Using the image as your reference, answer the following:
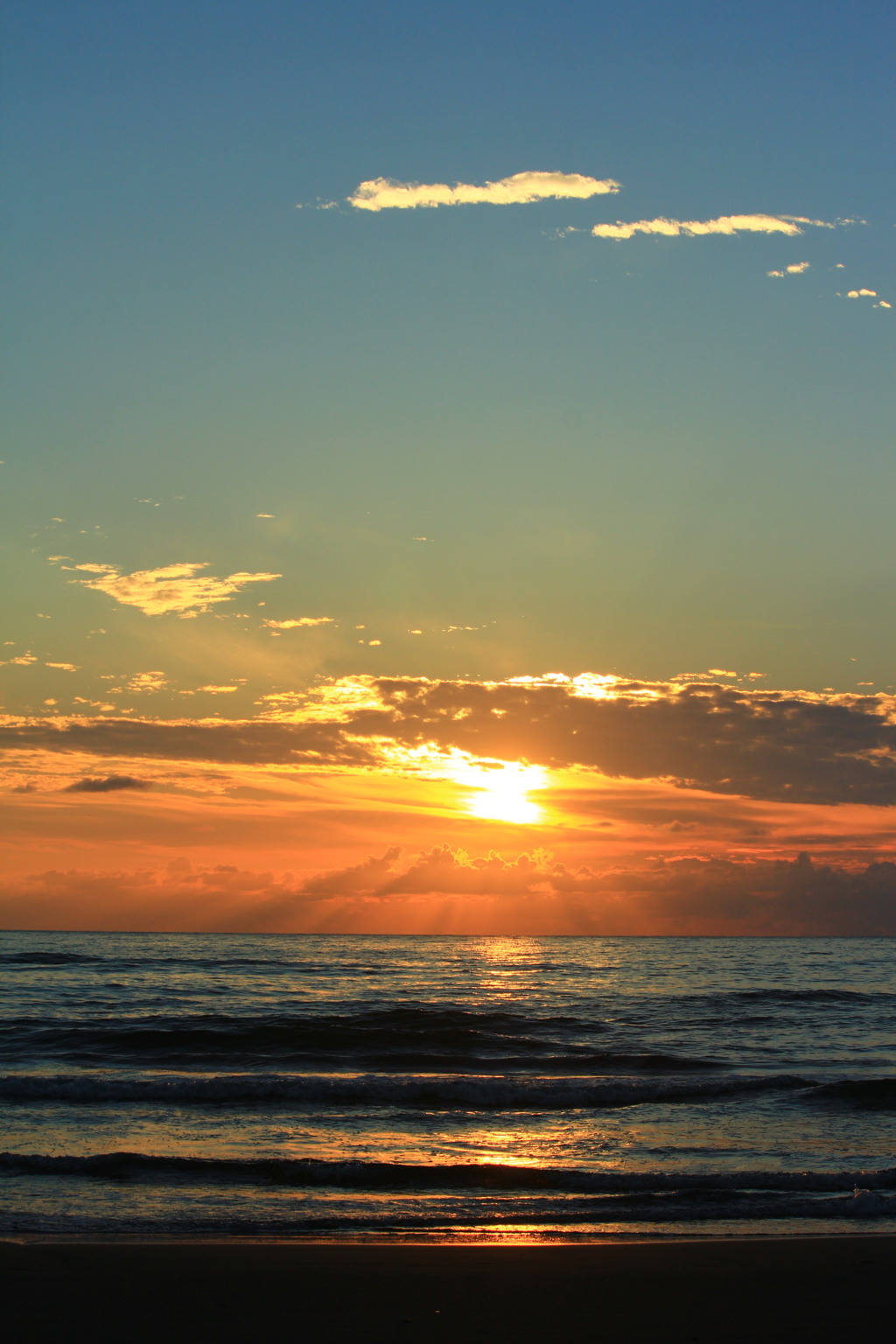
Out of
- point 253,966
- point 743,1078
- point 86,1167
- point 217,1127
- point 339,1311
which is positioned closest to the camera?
point 339,1311

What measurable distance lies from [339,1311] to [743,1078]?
15.2 metres

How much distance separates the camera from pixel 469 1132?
15.6 metres

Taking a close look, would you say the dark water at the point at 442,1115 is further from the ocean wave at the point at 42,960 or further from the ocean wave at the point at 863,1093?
the ocean wave at the point at 42,960

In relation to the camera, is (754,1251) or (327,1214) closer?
(754,1251)

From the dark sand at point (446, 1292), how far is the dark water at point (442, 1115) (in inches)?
37.8

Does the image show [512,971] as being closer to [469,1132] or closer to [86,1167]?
[469,1132]

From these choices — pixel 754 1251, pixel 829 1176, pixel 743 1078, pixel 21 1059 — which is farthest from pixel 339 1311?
pixel 21 1059

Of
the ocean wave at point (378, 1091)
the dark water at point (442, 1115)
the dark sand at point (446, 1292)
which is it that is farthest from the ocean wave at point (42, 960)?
the dark sand at point (446, 1292)

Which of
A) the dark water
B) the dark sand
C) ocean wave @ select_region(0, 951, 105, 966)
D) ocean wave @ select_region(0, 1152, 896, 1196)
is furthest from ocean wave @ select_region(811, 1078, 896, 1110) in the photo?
ocean wave @ select_region(0, 951, 105, 966)

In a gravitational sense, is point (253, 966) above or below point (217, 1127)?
below

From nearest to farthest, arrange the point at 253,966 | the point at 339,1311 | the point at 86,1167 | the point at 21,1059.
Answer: the point at 339,1311 < the point at 86,1167 < the point at 21,1059 < the point at 253,966

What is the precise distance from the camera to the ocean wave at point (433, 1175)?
12.2m

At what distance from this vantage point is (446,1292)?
27.6 feet

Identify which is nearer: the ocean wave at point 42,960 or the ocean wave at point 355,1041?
the ocean wave at point 355,1041
